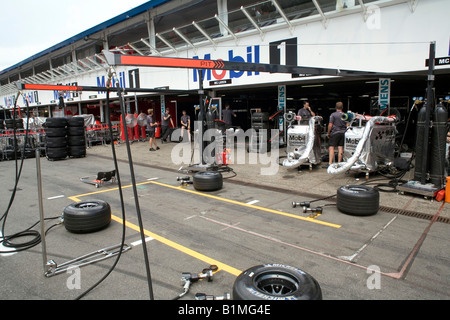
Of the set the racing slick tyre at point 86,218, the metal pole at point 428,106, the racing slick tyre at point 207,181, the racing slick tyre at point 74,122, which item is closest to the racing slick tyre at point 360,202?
the metal pole at point 428,106

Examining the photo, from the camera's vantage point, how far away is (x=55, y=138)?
12977 mm

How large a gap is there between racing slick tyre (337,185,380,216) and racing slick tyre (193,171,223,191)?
9.66 ft

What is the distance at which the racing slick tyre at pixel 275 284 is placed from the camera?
248 centimetres

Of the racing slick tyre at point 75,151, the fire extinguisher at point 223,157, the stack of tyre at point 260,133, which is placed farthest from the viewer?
the racing slick tyre at point 75,151

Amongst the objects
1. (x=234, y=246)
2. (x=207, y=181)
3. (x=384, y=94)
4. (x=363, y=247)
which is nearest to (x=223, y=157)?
(x=207, y=181)

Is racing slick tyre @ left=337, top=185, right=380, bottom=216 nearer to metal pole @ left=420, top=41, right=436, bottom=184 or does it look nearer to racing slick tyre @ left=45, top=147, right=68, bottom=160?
metal pole @ left=420, top=41, right=436, bottom=184

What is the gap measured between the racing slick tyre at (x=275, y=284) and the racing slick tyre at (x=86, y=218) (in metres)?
3.03

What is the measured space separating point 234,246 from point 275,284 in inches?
58.3

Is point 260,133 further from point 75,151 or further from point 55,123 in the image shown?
point 55,123

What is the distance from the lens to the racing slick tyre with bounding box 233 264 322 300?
8.14ft

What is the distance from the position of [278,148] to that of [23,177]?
9.89 meters

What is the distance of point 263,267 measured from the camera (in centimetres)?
293

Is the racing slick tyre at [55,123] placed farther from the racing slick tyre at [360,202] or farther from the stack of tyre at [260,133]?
the racing slick tyre at [360,202]

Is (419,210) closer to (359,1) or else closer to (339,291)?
(339,291)
